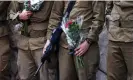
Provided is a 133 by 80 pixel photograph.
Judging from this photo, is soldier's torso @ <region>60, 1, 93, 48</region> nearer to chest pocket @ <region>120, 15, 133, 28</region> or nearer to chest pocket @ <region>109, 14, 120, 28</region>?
chest pocket @ <region>109, 14, 120, 28</region>

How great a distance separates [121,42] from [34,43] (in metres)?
1.46

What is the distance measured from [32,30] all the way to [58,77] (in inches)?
30.8

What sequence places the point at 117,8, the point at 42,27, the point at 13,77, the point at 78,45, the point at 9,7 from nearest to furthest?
the point at 117,8 < the point at 78,45 < the point at 42,27 < the point at 9,7 < the point at 13,77

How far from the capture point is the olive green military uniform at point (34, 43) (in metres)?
5.34

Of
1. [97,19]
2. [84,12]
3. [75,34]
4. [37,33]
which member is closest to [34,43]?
[37,33]

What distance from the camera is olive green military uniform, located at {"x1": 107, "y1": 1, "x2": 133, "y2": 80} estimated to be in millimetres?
4436

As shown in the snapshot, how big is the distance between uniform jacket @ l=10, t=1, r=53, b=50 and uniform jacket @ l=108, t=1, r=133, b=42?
1.13 metres

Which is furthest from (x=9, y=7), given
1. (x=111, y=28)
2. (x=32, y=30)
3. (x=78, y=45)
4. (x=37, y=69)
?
(x=111, y=28)

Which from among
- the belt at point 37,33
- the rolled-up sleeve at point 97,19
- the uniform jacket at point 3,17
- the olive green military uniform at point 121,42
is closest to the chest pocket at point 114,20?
the olive green military uniform at point 121,42

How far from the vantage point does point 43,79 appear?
5457 mm

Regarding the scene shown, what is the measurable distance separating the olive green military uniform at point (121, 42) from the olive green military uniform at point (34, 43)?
44.5 inches

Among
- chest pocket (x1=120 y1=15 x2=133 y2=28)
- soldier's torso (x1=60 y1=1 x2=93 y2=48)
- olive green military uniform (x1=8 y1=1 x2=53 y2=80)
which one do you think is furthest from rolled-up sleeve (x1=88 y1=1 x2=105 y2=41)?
olive green military uniform (x1=8 y1=1 x2=53 y2=80)

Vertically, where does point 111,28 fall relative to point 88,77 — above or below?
above

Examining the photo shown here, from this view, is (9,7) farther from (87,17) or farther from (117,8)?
(117,8)
